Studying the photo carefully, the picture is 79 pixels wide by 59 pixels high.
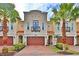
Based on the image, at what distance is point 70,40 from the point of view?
515 cm

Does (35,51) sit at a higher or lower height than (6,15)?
lower

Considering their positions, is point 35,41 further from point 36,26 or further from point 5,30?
point 5,30

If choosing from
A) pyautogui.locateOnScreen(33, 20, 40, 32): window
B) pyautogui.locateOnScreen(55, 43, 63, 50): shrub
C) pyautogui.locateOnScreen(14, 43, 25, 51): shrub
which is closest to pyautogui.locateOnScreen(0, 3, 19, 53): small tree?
pyautogui.locateOnScreen(14, 43, 25, 51): shrub

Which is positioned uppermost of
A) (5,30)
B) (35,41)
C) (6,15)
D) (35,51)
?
(6,15)

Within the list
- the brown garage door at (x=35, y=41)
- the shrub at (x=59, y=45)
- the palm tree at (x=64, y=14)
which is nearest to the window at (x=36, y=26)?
the brown garage door at (x=35, y=41)

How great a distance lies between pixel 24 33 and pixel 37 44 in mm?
259

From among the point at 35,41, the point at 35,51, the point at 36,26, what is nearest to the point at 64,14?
the point at 36,26

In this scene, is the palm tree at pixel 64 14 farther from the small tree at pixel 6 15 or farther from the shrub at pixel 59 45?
the small tree at pixel 6 15

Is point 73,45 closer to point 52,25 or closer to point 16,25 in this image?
point 52,25

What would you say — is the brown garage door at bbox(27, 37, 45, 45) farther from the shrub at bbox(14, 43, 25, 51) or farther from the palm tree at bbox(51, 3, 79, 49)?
the palm tree at bbox(51, 3, 79, 49)

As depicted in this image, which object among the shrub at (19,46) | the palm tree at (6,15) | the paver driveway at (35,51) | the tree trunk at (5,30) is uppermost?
the palm tree at (6,15)

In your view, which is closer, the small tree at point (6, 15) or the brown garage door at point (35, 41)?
the small tree at point (6, 15)

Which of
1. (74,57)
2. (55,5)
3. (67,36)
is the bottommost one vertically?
(74,57)

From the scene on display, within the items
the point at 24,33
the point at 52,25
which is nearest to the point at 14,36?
the point at 24,33
